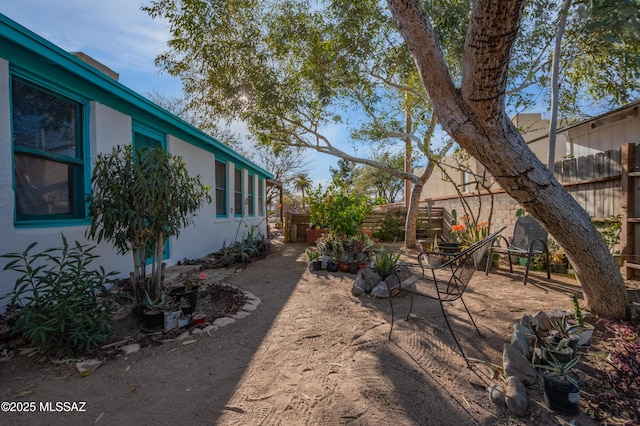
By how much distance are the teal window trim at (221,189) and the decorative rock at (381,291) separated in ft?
14.8

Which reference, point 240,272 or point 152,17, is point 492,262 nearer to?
point 240,272

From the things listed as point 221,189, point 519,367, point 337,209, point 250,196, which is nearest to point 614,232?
point 519,367

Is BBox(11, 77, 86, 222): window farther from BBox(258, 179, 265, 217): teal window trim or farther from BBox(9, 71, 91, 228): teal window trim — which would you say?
BBox(258, 179, 265, 217): teal window trim

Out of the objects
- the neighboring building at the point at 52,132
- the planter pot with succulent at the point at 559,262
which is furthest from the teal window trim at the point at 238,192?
the planter pot with succulent at the point at 559,262

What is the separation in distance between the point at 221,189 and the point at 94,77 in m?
4.21

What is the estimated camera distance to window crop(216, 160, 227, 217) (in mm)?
7188

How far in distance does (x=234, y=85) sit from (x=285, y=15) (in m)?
1.97

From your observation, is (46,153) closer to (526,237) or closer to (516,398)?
(516,398)

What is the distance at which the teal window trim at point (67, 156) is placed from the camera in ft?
8.98

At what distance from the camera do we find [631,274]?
158 inches

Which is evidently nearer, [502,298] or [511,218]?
[502,298]

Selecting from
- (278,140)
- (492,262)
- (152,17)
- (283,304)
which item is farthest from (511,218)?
(152,17)

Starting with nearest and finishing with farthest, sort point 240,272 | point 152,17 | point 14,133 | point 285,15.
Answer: point 14,133, point 240,272, point 152,17, point 285,15

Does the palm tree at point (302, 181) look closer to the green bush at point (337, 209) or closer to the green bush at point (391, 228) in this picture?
the green bush at point (391, 228)
